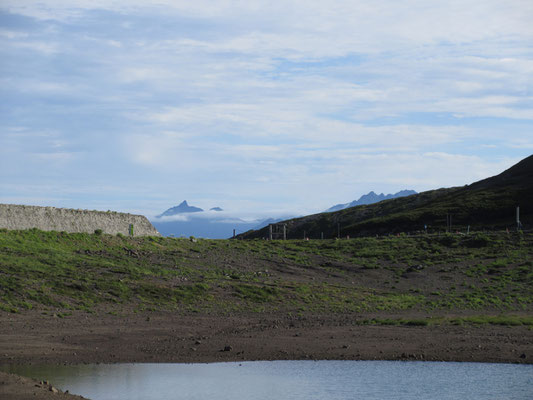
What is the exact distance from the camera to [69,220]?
54062mm

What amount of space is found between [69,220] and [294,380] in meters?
34.3

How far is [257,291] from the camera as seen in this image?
46000mm

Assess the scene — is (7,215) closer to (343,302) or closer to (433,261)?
(343,302)

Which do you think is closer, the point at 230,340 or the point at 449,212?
the point at 230,340

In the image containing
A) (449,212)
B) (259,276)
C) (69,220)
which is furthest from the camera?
(449,212)

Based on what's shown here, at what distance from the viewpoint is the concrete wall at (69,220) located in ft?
163

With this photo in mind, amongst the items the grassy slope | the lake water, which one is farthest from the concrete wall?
the lake water

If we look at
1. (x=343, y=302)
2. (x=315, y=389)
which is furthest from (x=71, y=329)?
(x=343, y=302)

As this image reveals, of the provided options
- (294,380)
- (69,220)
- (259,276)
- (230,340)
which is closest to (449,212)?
(259,276)

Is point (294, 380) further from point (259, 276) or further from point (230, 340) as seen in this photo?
point (259, 276)

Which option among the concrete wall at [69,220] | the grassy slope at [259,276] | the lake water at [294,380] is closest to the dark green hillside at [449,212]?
the grassy slope at [259,276]

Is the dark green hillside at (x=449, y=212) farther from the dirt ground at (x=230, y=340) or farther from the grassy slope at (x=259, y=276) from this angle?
the dirt ground at (x=230, y=340)

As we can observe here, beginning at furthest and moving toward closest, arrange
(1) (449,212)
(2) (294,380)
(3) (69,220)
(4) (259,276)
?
(1) (449,212)
(3) (69,220)
(4) (259,276)
(2) (294,380)

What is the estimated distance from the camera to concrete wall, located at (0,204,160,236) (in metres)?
49.6
